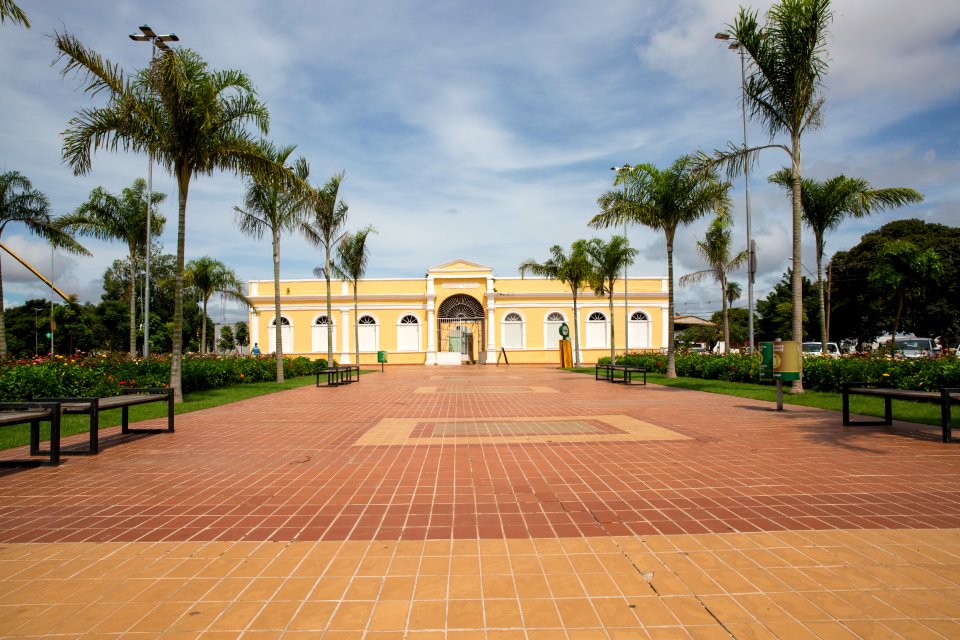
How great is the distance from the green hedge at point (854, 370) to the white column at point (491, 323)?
1961 centimetres

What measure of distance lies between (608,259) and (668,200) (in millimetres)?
8508

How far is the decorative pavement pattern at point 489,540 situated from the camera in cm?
253

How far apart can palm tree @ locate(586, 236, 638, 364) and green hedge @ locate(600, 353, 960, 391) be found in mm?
7218

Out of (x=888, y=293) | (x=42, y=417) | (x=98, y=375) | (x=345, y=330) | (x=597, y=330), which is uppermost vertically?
(x=888, y=293)

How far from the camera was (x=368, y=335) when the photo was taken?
3878 centimetres

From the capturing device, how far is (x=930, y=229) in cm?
3703

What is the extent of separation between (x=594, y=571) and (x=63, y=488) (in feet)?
14.5

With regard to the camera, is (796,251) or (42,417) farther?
(796,251)

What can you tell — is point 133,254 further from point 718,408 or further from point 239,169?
point 718,408

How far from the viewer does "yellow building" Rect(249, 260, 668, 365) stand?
125ft

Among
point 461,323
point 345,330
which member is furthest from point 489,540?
point 461,323

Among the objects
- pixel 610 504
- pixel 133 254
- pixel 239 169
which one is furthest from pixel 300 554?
pixel 133 254

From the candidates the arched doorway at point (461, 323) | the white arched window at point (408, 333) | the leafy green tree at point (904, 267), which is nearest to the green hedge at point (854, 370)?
the leafy green tree at point (904, 267)

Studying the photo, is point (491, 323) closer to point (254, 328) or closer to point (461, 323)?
point (461, 323)
